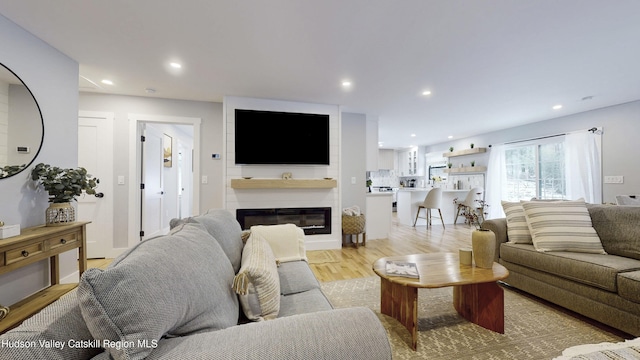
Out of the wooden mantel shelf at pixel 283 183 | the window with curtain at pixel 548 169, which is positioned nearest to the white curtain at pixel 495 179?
the window with curtain at pixel 548 169

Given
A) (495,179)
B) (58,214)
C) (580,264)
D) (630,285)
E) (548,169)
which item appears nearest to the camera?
(630,285)

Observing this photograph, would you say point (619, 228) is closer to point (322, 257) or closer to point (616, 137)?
point (322, 257)

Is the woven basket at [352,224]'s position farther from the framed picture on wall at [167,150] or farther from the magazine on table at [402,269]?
the framed picture on wall at [167,150]

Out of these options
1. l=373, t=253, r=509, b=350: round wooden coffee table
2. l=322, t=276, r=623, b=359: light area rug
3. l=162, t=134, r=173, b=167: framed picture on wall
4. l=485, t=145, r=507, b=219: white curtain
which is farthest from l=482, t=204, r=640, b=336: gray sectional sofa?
l=162, t=134, r=173, b=167: framed picture on wall

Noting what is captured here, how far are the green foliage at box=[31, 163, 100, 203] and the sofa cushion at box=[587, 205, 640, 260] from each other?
4.52 m

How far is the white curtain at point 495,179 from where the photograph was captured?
Answer: 579 cm

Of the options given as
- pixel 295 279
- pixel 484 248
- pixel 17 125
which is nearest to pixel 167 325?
pixel 295 279

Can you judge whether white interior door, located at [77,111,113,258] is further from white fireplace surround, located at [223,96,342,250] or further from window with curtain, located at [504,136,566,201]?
window with curtain, located at [504,136,566,201]

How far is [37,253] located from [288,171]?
2.64 m

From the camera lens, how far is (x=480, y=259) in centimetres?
177

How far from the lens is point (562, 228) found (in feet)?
7.01

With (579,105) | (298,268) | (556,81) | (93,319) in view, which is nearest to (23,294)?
(298,268)

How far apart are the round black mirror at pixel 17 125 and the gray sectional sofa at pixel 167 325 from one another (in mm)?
2044

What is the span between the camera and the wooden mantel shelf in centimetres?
349
